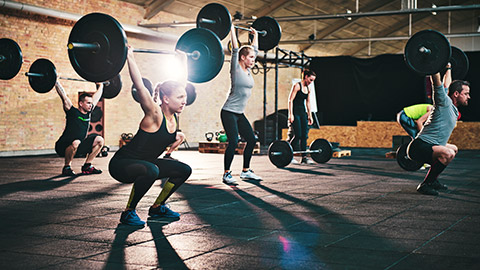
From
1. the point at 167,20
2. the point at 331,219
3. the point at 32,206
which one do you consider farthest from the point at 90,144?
the point at 167,20

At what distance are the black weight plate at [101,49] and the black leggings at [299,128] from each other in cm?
450

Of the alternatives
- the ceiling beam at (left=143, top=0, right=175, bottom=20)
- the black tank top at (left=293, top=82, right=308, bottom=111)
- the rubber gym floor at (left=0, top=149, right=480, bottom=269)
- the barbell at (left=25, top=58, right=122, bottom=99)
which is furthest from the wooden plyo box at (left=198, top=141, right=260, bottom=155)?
the rubber gym floor at (left=0, top=149, right=480, bottom=269)

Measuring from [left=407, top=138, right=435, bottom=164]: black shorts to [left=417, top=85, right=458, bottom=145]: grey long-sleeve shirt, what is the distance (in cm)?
4

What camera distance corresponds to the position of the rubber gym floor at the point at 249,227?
2375 millimetres

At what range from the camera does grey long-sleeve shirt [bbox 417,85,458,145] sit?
4.29 meters

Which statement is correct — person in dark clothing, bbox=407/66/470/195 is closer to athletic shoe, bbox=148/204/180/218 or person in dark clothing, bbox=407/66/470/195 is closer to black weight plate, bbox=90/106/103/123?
athletic shoe, bbox=148/204/180/218

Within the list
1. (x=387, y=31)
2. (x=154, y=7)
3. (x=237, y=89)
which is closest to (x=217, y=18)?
(x=237, y=89)

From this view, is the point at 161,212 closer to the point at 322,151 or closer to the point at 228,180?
the point at 228,180

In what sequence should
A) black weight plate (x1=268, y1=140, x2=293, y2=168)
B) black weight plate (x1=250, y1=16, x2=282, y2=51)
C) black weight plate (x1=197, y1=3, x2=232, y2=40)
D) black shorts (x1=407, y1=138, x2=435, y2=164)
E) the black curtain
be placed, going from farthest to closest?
the black curtain, black weight plate (x1=268, y1=140, x2=293, y2=168), black weight plate (x1=250, y1=16, x2=282, y2=51), black weight plate (x1=197, y1=3, x2=232, y2=40), black shorts (x1=407, y1=138, x2=435, y2=164)

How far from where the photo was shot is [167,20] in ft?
42.5

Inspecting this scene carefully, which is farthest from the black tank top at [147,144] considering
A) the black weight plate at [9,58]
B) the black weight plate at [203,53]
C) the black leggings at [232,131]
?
the black weight plate at [9,58]

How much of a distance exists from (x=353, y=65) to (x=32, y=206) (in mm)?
13467

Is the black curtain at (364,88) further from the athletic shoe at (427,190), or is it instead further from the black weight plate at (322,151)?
the athletic shoe at (427,190)

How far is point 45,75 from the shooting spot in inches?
228
